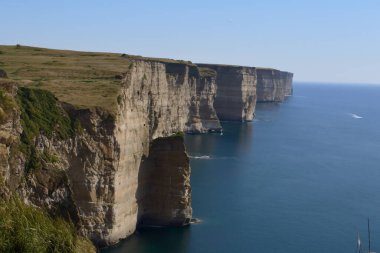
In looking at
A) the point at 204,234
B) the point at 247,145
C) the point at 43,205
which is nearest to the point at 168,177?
the point at 204,234

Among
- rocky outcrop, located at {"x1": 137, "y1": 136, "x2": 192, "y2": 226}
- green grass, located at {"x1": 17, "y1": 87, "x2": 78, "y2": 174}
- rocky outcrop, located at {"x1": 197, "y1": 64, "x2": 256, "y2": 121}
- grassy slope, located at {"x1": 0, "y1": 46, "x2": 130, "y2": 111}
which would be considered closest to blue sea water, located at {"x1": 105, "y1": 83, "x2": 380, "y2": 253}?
rocky outcrop, located at {"x1": 137, "y1": 136, "x2": 192, "y2": 226}

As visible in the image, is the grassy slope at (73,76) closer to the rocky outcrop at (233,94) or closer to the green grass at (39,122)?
the green grass at (39,122)

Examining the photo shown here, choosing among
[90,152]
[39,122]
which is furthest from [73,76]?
[39,122]

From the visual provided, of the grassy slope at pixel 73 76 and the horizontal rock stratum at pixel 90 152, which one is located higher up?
the grassy slope at pixel 73 76

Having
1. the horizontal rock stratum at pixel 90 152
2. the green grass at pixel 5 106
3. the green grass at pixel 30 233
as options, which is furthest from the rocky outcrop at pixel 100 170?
the green grass at pixel 30 233

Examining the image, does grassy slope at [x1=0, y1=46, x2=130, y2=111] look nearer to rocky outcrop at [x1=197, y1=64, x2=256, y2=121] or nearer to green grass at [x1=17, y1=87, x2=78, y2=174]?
green grass at [x1=17, y1=87, x2=78, y2=174]

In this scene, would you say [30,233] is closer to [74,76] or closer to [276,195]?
[74,76]
